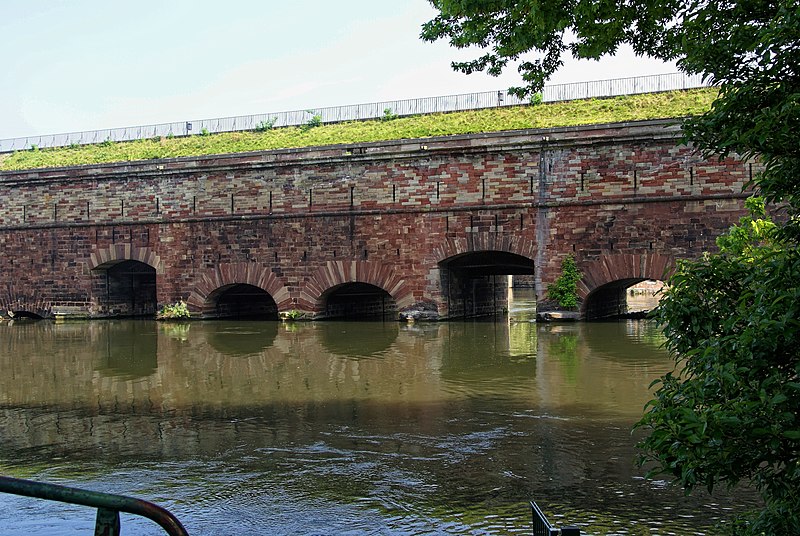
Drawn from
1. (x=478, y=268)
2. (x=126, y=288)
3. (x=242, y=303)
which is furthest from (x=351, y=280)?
(x=126, y=288)

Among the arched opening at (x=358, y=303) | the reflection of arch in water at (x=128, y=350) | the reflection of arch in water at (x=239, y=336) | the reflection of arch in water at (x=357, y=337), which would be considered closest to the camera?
the reflection of arch in water at (x=128, y=350)

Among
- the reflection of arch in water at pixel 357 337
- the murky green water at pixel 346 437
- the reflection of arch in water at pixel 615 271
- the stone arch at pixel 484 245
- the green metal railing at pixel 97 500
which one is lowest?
the murky green water at pixel 346 437

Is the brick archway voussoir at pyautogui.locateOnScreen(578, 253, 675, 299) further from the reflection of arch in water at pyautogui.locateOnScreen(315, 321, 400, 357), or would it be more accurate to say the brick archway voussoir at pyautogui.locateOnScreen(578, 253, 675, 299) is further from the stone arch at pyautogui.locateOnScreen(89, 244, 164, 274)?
the stone arch at pyautogui.locateOnScreen(89, 244, 164, 274)

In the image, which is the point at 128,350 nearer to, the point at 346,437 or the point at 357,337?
the point at 357,337

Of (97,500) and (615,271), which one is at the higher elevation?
(615,271)

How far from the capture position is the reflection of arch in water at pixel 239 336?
16391mm

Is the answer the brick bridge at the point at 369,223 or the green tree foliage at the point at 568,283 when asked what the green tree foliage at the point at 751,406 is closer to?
the brick bridge at the point at 369,223

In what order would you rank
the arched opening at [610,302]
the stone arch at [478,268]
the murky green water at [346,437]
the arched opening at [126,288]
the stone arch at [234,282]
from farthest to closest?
the arched opening at [126,288] → the stone arch at [234,282] → the arched opening at [610,302] → the stone arch at [478,268] → the murky green water at [346,437]

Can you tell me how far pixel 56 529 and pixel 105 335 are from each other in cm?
1510

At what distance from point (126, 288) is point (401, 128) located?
1031 centimetres

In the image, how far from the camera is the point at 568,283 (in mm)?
20062

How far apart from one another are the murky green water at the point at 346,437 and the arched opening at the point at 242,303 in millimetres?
7799

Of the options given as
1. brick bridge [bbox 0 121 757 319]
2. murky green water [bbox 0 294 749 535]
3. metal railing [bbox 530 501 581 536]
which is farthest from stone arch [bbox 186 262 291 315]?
metal railing [bbox 530 501 581 536]

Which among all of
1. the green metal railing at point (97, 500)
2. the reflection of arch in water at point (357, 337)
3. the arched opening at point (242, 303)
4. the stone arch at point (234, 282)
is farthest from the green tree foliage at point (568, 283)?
the green metal railing at point (97, 500)
